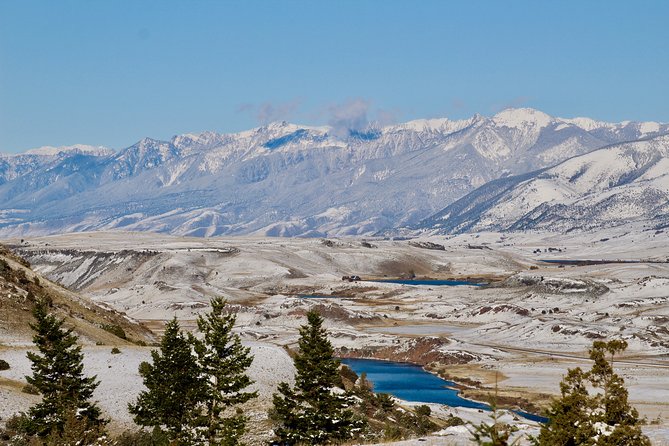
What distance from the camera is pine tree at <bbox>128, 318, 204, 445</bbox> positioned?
140 feet

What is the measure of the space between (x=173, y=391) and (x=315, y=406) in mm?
7958

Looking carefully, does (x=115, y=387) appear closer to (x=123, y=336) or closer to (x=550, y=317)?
(x=123, y=336)

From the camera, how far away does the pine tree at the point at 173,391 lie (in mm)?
42562

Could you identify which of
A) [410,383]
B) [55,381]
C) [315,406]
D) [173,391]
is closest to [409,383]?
[410,383]

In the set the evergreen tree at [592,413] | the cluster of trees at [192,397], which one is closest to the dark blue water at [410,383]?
the cluster of trees at [192,397]

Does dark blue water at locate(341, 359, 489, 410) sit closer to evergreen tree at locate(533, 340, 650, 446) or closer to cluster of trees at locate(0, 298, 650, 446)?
cluster of trees at locate(0, 298, 650, 446)

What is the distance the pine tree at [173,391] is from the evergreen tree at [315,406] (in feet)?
15.3

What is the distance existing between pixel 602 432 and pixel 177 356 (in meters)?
26.6

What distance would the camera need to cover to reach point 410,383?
12388 centimetres

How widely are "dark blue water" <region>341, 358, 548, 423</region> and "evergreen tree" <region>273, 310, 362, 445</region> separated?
52.8m

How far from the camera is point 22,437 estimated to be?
41.3 metres

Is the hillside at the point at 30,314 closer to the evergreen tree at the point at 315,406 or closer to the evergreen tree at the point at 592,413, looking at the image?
the evergreen tree at the point at 315,406

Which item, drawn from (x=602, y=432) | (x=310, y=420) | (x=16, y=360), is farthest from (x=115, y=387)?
(x=602, y=432)

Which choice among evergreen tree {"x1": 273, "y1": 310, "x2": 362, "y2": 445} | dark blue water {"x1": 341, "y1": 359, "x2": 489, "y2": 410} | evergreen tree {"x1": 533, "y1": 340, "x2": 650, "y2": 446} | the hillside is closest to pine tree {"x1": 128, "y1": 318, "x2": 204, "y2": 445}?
evergreen tree {"x1": 273, "y1": 310, "x2": 362, "y2": 445}
